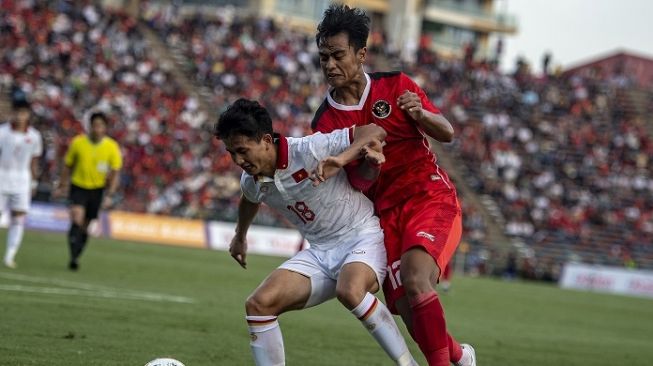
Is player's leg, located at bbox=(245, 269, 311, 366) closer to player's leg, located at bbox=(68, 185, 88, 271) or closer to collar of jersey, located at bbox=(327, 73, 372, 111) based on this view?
collar of jersey, located at bbox=(327, 73, 372, 111)

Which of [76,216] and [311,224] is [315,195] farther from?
[76,216]

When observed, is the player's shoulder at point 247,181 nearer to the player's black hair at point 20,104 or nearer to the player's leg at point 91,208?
the player's black hair at point 20,104

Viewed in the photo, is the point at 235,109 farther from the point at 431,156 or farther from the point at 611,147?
the point at 611,147

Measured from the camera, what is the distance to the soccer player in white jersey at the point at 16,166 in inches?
679

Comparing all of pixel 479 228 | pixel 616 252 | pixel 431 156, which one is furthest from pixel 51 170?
pixel 431 156

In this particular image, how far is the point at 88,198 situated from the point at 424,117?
11.3 m

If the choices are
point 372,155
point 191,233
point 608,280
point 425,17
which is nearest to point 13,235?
point 372,155

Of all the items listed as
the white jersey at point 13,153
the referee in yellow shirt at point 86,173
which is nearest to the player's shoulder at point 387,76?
the referee in yellow shirt at point 86,173

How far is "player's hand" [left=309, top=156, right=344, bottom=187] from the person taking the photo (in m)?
6.84

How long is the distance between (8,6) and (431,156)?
112ft

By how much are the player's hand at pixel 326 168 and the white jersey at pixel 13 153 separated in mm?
11224

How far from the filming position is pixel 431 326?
23.9ft

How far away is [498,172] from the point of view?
45.3m

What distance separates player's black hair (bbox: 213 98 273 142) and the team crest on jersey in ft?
3.18
